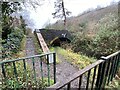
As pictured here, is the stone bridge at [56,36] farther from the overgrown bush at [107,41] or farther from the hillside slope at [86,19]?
the overgrown bush at [107,41]

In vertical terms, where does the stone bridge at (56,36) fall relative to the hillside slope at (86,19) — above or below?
below

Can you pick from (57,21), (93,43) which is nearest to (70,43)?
(93,43)

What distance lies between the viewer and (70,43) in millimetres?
8508

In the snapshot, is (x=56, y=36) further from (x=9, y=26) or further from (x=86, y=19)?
(x=86, y=19)

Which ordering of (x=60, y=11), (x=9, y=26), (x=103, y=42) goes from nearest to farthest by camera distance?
(x=103, y=42)
(x=9, y=26)
(x=60, y=11)

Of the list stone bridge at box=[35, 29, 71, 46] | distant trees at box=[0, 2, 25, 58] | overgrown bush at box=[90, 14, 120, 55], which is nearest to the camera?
distant trees at box=[0, 2, 25, 58]

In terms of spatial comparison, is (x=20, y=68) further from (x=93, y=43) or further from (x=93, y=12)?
(x=93, y=12)

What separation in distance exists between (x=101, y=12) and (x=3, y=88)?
9.80m

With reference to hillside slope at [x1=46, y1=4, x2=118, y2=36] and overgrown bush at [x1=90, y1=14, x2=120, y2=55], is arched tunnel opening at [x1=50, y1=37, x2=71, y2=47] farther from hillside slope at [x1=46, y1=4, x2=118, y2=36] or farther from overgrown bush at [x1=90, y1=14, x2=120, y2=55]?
overgrown bush at [x1=90, y1=14, x2=120, y2=55]

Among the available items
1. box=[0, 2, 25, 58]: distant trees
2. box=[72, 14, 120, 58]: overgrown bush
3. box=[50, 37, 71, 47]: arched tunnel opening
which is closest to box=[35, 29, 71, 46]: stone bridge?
box=[50, 37, 71, 47]: arched tunnel opening

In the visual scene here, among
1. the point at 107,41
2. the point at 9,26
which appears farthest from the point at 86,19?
the point at 9,26

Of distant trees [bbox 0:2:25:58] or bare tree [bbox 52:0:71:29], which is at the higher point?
bare tree [bbox 52:0:71:29]

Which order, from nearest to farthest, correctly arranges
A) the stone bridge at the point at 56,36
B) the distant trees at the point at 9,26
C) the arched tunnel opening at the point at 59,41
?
the distant trees at the point at 9,26
the arched tunnel opening at the point at 59,41
the stone bridge at the point at 56,36

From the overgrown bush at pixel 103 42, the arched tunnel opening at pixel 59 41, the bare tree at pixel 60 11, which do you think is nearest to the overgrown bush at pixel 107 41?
the overgrown bush at pixel 103 42
